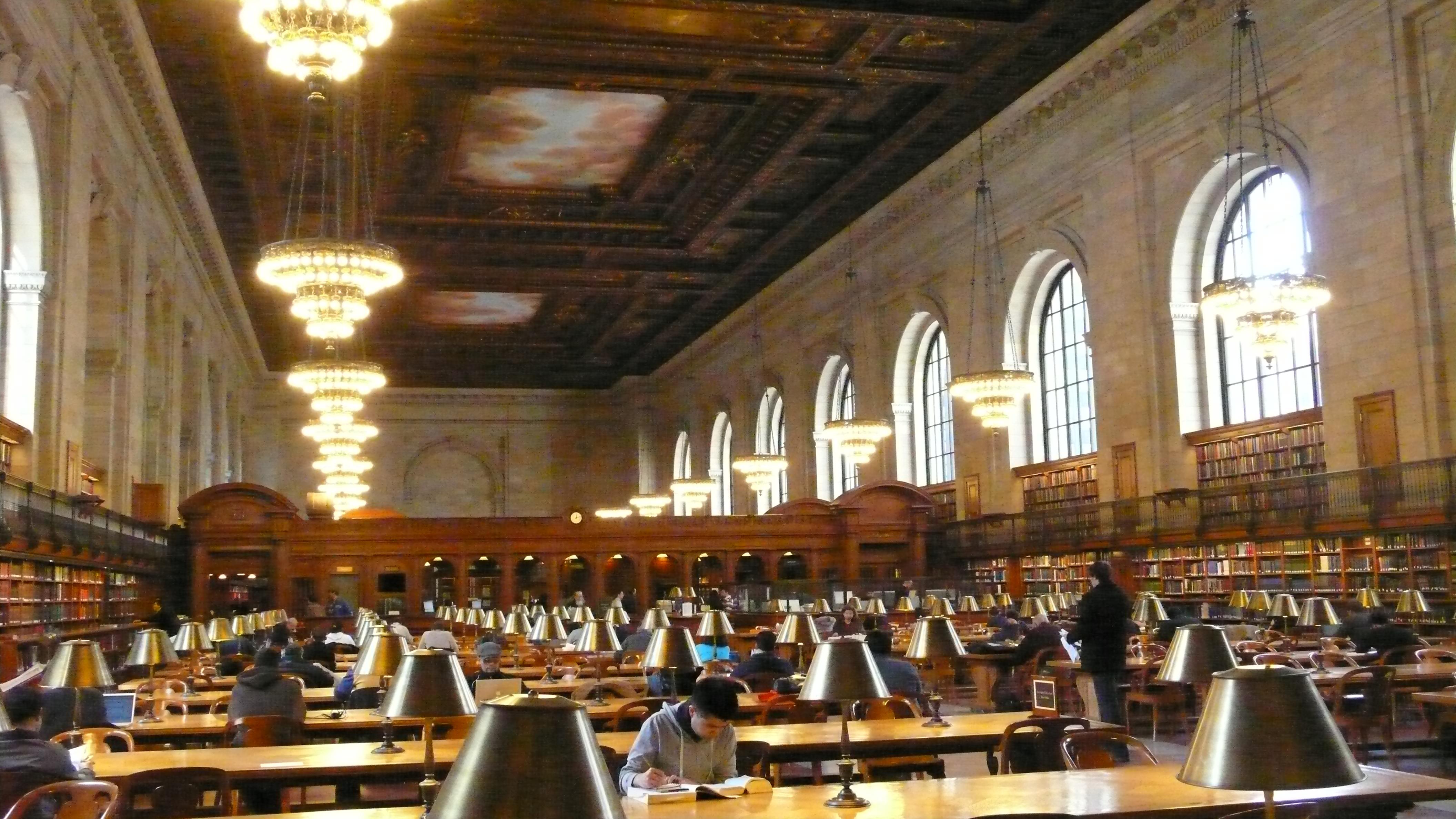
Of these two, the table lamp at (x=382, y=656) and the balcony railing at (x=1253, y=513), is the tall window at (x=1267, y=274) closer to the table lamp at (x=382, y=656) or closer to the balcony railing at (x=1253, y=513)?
the balcony railing at (x=1253, y=513)

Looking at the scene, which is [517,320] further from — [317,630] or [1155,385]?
[1155,385]

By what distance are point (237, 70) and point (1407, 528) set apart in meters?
14.6

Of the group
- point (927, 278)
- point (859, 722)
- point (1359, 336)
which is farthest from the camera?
point (927, 278)

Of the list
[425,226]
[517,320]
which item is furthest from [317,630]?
[517,320]

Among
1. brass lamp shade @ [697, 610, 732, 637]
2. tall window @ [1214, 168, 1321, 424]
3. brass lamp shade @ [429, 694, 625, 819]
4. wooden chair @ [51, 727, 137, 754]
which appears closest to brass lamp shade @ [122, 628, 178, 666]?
wooden chair @ [51, 727, 137, 754]

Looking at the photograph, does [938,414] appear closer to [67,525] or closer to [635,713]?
[67,525]

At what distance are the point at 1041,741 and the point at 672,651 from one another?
169cm

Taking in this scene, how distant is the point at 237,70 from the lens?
58.6ft

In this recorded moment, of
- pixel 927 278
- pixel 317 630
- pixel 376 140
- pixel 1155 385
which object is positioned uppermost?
pixel 376 140

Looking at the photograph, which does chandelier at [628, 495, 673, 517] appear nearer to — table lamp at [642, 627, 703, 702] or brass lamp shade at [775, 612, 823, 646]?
brass lamp shade at [775, 612, 823, 646]

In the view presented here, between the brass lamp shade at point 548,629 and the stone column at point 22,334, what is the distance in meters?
7.88

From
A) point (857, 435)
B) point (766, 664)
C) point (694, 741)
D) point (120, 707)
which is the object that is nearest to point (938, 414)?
point (857, 435)

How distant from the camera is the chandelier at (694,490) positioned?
107 feet

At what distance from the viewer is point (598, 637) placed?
29.4 ft
